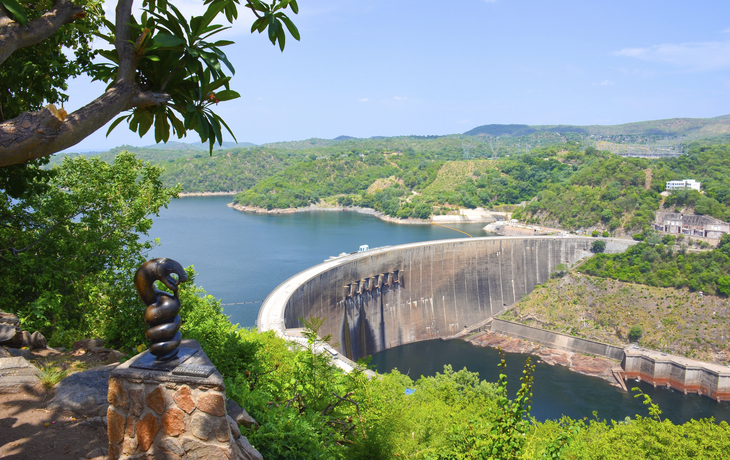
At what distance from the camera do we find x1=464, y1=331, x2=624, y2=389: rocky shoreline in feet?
93.5

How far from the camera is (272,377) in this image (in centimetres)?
632

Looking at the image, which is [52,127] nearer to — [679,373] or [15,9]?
[15,9]

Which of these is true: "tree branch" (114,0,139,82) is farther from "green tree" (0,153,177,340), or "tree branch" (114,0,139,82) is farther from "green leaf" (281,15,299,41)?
"green tree" (0,153,177,340)

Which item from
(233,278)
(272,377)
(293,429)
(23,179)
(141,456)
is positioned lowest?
(233,278)

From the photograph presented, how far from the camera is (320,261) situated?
4319cm

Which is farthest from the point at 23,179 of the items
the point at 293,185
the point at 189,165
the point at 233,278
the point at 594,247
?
the point at 189,165

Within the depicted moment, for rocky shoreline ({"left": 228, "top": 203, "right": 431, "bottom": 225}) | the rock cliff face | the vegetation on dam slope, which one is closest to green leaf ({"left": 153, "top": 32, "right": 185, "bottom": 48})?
the rock cliff face

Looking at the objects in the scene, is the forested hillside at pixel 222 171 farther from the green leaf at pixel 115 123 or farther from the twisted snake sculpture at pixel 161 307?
the twisted snake sculpture at pixel 161 307

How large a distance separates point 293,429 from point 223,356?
6.73ft

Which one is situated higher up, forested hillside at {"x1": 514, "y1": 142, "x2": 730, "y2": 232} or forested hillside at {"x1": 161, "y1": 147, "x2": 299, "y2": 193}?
forested hillside at {"x1": 161, "y1": 147, "x2": 299, "y2": 193}

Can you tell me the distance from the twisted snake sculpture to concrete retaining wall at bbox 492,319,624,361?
3198 centimetres

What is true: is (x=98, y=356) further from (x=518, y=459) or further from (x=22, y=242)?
(x=518, y=459)

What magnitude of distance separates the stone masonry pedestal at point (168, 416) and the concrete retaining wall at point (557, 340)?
3181cm

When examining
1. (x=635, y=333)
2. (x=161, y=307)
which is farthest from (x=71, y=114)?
(x=635, y=333)
